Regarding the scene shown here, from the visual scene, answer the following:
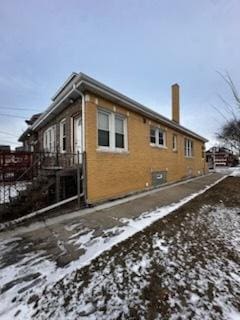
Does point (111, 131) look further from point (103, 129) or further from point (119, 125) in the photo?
point (119, 125)

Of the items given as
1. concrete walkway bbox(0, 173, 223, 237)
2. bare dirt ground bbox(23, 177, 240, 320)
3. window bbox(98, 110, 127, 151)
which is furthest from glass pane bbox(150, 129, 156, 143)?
bare dirt ground bbox(23, 177, 240, 320)

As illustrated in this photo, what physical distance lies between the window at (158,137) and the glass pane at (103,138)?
381 centimetres

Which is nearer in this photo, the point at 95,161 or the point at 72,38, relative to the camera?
the point at 95,161

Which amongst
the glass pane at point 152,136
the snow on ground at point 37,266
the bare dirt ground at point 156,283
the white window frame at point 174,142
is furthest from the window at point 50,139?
the bare dirt ground at point 156,283

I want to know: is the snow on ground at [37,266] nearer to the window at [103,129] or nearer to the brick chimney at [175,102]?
the window at [103,129]

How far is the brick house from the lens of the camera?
270 inches

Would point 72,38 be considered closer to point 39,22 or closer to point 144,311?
point 39,22

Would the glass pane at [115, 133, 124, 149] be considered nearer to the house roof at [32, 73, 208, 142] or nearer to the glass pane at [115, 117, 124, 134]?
the glass pane at [115, 117, 124, 134]

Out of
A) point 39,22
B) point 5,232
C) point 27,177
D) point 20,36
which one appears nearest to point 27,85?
point 20,36

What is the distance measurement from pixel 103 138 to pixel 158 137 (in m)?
4.97

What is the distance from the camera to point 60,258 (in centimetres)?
336

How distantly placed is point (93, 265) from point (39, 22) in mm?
10417

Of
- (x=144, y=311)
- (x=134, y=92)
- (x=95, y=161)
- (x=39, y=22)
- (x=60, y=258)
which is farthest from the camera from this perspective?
(x=134, y=92)

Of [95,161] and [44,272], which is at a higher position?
[95,161]
